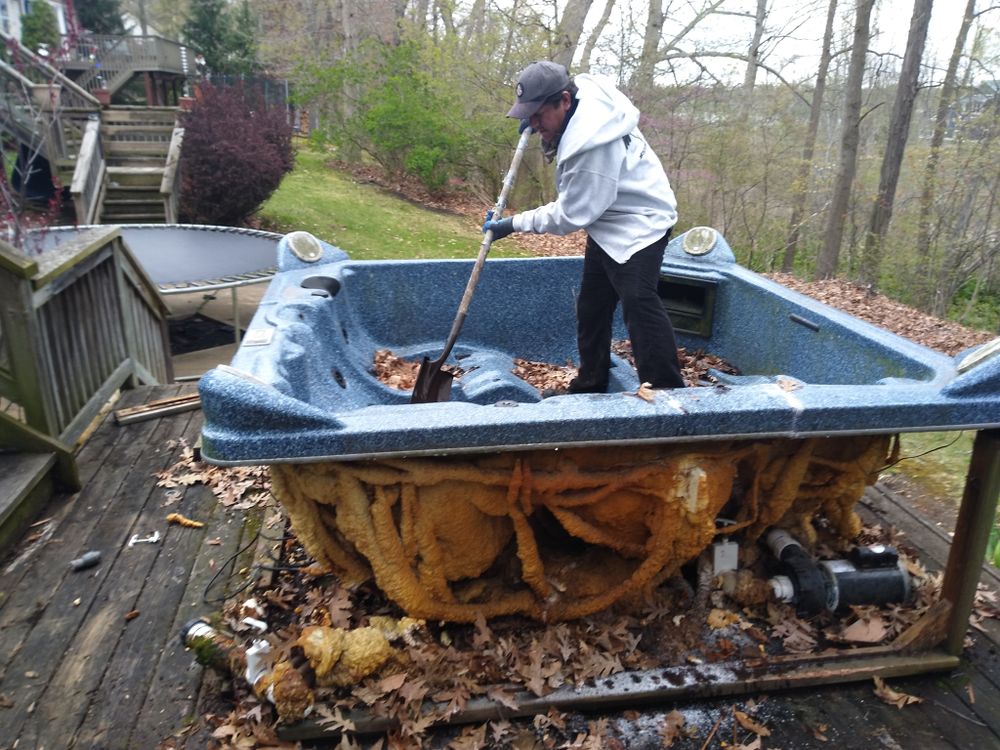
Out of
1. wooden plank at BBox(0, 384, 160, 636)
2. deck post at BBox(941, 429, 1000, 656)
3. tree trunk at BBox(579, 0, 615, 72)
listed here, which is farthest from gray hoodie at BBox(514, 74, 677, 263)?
tree trunk at BBox(579, 0, 615, 72)

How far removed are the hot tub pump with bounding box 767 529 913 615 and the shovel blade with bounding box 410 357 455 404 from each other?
5.40 feet

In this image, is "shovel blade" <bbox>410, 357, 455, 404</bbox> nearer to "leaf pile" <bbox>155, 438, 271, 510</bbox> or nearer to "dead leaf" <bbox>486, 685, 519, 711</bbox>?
A: "leaf pile" <bbox>155, 438, 271, 510</bbox>

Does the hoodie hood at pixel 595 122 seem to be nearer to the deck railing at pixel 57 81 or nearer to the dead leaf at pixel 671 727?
the dead leaf at pixel 671 727

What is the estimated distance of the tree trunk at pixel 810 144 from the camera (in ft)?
44.4

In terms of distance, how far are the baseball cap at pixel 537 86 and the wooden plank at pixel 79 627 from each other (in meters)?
2.36

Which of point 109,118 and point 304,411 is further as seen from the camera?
point 109,118

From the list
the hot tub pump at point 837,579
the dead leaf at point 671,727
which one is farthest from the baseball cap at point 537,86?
the dead leaf at point 671,727

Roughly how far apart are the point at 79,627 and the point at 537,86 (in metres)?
2.61

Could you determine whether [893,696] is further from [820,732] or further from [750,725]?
[750,725]

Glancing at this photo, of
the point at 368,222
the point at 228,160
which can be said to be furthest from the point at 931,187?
the point at 228,160

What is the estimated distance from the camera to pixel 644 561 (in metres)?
2.20

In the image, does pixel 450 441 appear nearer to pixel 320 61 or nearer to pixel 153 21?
pixel 320 61

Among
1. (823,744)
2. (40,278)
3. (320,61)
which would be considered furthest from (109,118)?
(823,744)

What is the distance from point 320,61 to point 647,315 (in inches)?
707
